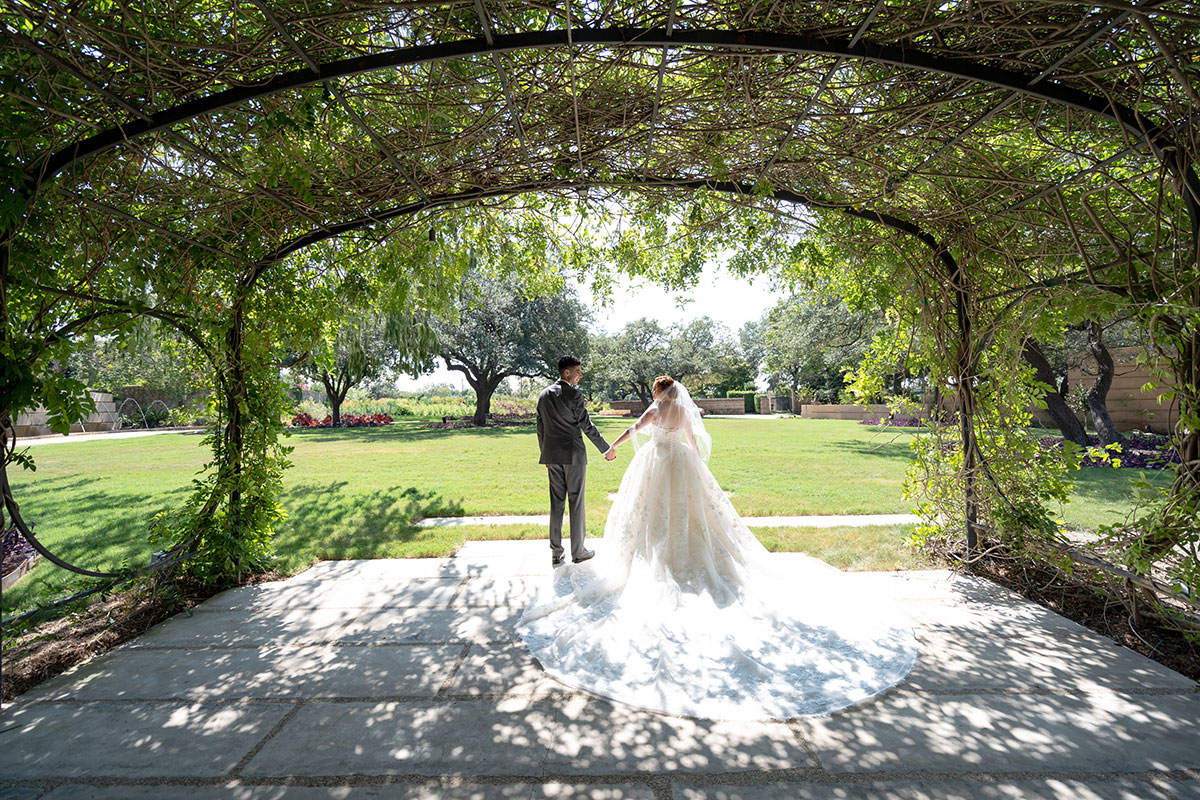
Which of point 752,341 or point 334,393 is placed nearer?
point 334,393

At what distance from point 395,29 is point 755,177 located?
2.45 m

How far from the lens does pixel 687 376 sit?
32219 millimetres

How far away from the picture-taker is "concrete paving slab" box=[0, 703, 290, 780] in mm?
2236

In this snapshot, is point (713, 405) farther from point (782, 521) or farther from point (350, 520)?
point (350, 520)

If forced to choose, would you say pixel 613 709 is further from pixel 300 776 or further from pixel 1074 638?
pixel 1074 638

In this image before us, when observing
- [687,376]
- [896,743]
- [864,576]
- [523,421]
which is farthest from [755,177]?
[687,376]

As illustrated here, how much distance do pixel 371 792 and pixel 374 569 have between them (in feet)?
10.2

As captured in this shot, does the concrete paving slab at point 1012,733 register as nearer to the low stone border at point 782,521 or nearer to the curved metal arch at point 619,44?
the curved metal arch at point 619,44

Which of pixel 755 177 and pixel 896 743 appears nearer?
pixel 896 743

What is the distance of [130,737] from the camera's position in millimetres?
2449

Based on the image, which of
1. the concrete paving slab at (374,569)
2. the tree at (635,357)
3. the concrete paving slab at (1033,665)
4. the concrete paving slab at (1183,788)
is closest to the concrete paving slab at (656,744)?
the concrete paving slab at (1033,665)

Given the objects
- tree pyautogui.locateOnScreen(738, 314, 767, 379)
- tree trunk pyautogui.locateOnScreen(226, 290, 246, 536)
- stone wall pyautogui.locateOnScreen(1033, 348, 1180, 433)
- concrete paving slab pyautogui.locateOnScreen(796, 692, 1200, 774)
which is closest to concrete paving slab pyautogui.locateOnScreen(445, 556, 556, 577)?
tree trunk pyautogui.locateOnScreen(226, 290, 246, 536)

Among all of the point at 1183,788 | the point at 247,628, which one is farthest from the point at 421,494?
the point at 1183,788

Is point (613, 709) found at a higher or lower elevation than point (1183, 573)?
lower
